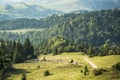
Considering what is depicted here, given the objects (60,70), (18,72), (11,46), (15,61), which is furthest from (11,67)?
(11,46)

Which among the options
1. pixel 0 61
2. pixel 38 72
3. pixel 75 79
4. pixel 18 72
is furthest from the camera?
pixel 18 72

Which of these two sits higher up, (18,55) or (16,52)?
(16,52)

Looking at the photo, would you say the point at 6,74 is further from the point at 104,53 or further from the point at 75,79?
the point at 104,53

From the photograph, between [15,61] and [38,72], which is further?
[15,61]

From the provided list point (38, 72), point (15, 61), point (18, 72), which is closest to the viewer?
point (38, 72)

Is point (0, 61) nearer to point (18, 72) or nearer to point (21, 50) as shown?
point (18, 72)

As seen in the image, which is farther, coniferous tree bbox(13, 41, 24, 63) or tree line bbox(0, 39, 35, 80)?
coniferous tree bbox(13, 41, 24, 63)

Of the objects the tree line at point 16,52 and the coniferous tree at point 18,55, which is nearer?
the tree line at point 16,52

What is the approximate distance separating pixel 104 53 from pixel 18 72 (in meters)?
54.8

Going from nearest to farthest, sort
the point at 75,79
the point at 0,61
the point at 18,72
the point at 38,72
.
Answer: the point at 75,79
the point at 0,61
the point at 38,72
the point at 18,72

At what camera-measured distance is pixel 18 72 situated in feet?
428

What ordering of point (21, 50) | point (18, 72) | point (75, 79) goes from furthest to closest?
point (21, 50) < point (18, 72) < point (75, 79)

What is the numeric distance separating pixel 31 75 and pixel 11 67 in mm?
23189

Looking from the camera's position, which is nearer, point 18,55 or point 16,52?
point 18,55
